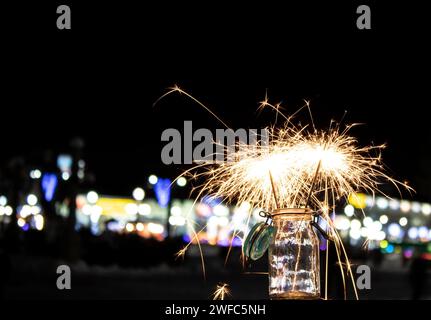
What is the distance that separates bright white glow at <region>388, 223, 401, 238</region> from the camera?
59900mm

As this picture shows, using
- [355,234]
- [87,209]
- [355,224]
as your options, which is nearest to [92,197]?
[87,209]

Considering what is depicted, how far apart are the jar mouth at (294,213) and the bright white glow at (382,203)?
175 ft

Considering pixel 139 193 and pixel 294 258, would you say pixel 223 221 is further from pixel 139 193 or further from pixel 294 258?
pixel 294 258

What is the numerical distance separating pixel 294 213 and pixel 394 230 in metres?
58.5

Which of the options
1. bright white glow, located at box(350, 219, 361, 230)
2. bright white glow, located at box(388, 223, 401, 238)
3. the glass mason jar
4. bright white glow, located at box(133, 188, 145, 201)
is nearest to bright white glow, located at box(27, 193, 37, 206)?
bright white glow, located at box(133, 188, 145, 201)

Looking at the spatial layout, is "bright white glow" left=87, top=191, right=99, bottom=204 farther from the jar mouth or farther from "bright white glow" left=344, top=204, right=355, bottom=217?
the jar mouth

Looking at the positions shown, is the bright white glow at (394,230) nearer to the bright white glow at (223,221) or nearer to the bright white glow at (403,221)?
the bright white glow at (403,221)

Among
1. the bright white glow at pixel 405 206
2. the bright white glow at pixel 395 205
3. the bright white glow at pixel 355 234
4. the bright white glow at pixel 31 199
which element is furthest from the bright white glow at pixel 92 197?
the bright white glow at pixel 405 206

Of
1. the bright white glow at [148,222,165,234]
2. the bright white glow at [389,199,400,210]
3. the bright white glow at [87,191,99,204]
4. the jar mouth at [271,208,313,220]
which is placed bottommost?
the jar mouth at [271,208,313,220]

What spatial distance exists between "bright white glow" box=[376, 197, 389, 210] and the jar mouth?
53483 mm

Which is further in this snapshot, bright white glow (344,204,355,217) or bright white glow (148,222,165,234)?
bright white glow (148,222,165,234)

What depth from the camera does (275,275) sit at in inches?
156
